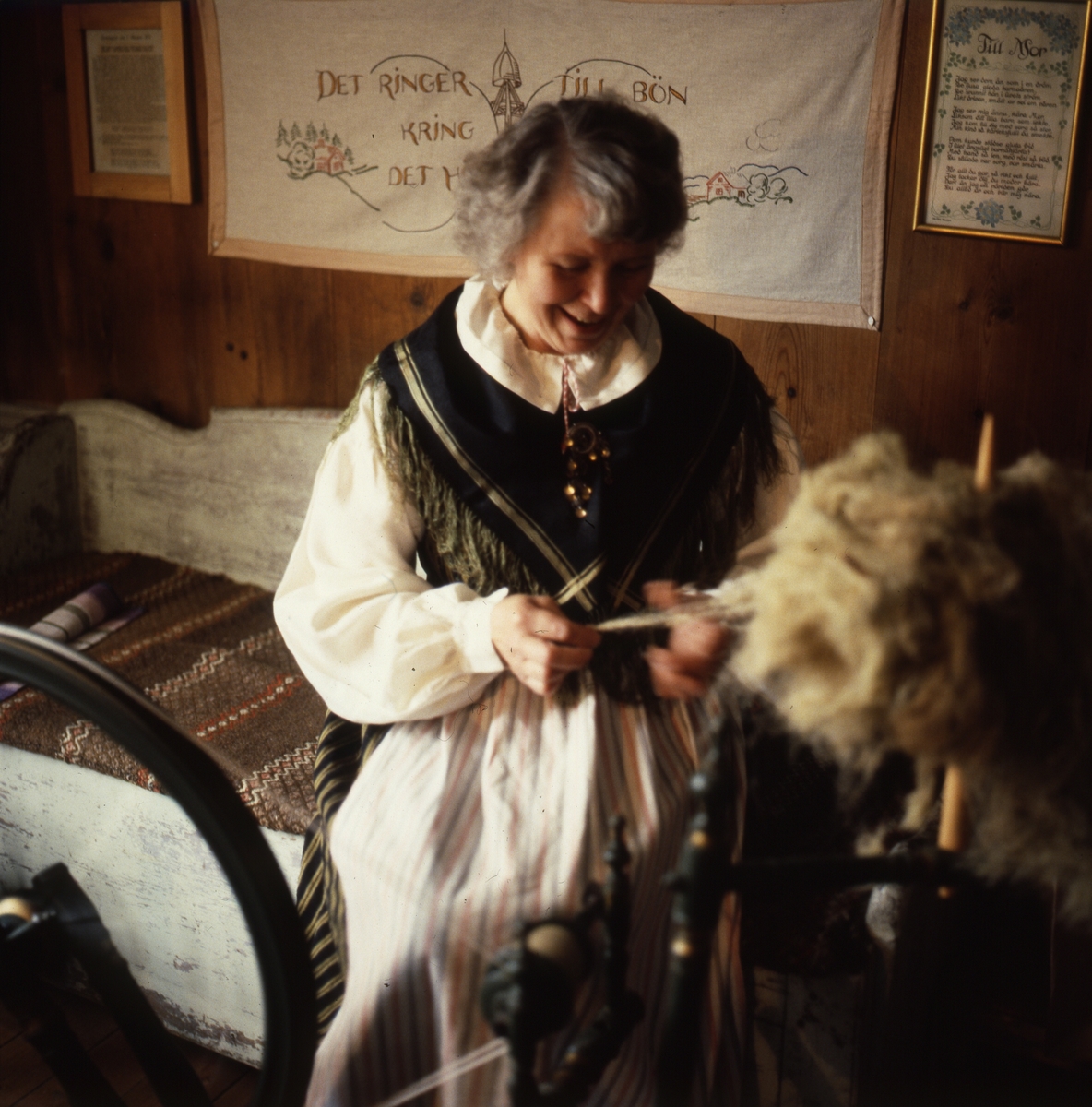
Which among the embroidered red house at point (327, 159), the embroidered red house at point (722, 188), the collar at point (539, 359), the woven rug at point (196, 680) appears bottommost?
the woven rug at point (196, 680)

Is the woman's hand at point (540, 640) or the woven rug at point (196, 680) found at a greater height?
the woman's hand at point (540, 640)

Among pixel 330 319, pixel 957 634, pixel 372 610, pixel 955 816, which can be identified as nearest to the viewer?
pixel 957 634

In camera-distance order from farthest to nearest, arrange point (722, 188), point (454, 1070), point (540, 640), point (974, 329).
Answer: point (722, 188)
point (974, 329)
point (540, 640)
point (454, 1070)

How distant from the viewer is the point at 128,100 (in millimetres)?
2346

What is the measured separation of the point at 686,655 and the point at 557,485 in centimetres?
26

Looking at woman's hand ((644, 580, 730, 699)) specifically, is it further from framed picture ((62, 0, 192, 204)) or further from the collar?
framed picture ((62, 0, 192, 204))

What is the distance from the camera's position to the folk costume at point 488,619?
40.6 inches

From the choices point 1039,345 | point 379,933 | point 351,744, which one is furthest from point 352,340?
point 379,933

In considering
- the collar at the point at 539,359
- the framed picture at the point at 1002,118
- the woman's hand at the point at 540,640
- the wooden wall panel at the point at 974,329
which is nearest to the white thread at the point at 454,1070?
the woman's hand at the point at 540,640

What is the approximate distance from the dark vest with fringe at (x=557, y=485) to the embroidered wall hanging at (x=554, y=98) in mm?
689

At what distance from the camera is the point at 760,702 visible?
1.35 metres

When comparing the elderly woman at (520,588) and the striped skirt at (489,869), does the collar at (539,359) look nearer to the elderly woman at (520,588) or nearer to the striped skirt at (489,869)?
the elderly woman at (520,588)

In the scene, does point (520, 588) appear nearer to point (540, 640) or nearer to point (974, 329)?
point (540, 640)

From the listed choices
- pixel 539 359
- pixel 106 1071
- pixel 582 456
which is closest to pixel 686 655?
pixel 582 456
